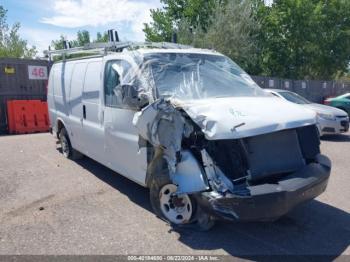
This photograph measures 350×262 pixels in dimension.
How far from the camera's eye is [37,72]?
13375mm

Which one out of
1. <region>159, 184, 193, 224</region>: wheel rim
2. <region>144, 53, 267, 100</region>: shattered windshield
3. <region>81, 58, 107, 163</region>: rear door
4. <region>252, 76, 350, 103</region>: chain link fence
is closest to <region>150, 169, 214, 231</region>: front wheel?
<region>159, 184, 193, 224</region>: wheel rim

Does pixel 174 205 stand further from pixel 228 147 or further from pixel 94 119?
pixel 94 119

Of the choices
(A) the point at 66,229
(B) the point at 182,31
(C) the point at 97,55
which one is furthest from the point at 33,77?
(B) the point at 182,31

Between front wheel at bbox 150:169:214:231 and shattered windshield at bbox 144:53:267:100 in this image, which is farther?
shattered windshield at bbox 144:53:267:100

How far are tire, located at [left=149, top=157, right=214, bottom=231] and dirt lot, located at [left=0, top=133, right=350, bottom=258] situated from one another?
12cm

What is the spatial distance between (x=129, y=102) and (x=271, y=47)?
90.9 feet

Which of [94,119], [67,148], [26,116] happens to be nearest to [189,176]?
[94,119]

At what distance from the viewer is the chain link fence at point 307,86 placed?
19.7 m

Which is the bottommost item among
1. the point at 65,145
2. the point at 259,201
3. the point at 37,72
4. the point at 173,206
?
the point at 173,206

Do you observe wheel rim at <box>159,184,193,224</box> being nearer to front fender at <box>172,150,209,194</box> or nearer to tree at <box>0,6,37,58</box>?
front fender at <box>172,150,209,194</box>

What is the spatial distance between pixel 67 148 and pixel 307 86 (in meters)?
18.4

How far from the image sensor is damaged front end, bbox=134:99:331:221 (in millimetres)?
3824

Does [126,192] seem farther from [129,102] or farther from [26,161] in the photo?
[26,161]

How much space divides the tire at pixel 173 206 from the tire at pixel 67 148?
358 centimetres
